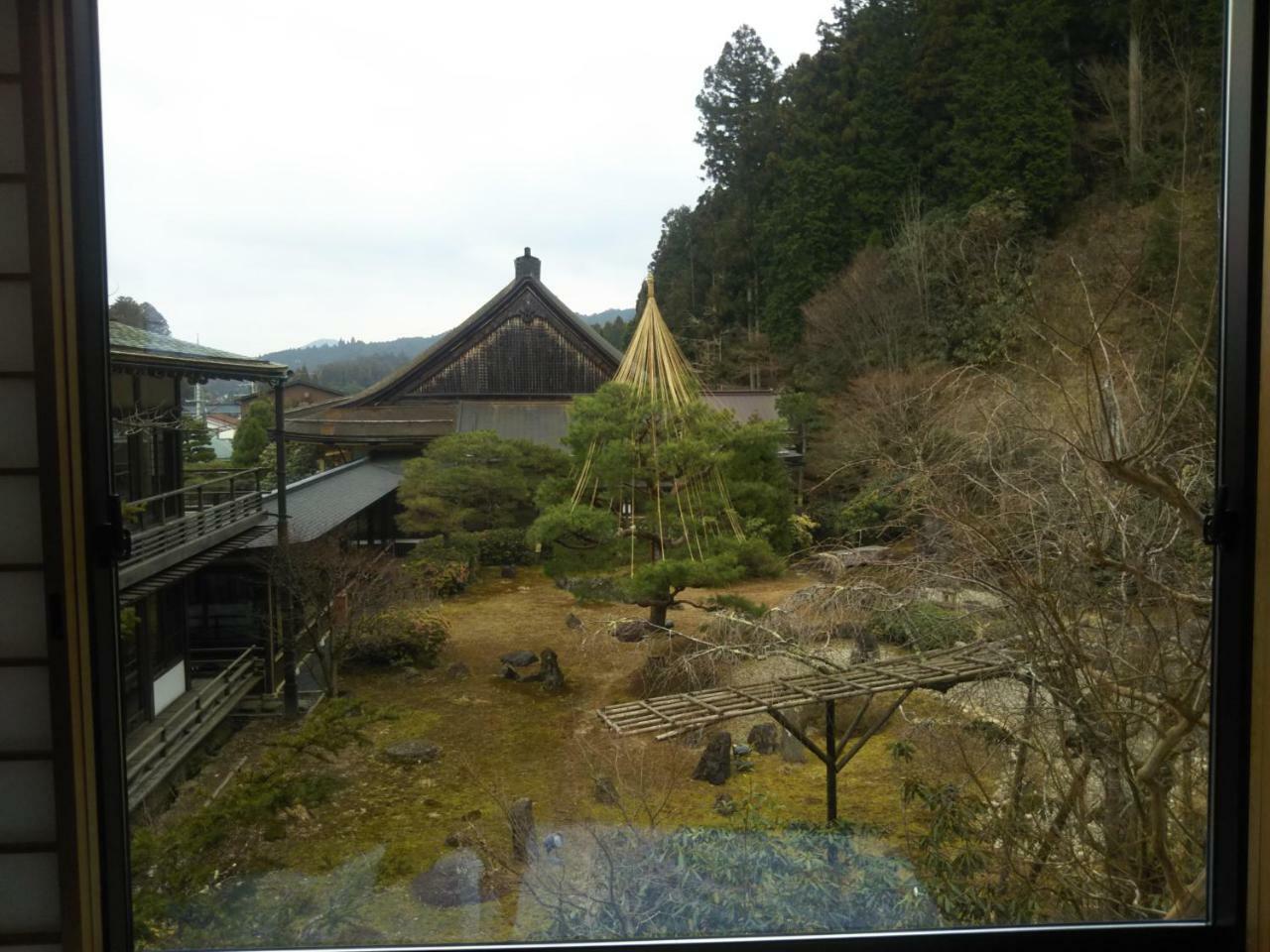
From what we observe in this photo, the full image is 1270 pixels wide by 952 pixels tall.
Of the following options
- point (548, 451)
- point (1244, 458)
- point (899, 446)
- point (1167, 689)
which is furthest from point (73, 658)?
point (1167, 689)

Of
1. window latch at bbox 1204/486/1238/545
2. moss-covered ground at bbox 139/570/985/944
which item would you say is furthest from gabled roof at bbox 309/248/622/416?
window latch at bbox 1204/486/1238/545

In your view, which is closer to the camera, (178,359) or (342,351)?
(178,359)

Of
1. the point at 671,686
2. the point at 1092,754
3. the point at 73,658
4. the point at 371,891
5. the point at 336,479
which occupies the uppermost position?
the point at 336,479

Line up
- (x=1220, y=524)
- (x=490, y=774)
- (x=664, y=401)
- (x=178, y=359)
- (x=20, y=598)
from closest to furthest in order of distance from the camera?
(x=20, y=598), (x=1220, y=524), (x=178, y=359), (x=490, y=774), (x=664, y=401)

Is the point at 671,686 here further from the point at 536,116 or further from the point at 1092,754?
the point at 536,116

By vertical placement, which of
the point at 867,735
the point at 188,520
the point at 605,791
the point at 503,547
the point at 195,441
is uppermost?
the point at 195,441

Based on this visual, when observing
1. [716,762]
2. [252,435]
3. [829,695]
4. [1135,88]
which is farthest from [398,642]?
[1135,88]

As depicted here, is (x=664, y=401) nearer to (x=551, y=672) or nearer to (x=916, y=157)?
(x=551, y=672)

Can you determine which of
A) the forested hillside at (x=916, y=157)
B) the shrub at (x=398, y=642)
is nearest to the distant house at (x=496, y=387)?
the forested hillside at (x=916, y=157)

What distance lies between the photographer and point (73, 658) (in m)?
1.38

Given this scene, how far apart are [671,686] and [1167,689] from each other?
3.78 ft

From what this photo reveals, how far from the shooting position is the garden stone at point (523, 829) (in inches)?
75.8

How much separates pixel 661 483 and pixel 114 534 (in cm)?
123

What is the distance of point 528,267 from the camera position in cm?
209
